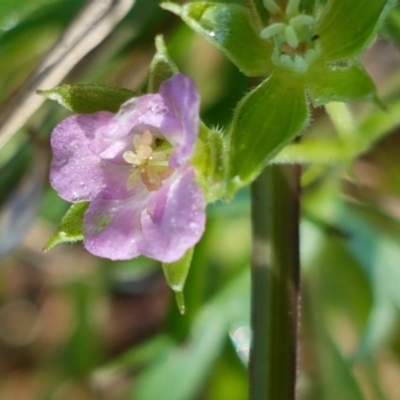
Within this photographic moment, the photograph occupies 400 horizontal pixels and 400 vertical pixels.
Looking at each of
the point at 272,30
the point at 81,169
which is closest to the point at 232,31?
the point at 272,30

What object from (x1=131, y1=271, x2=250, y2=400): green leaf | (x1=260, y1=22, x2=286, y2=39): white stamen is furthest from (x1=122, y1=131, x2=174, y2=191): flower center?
(x1=131, y1=271, x2=250, y2=400): green leaf

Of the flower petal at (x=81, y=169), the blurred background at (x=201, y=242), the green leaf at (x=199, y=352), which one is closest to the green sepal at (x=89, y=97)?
the flower petal at (x=81, y=169)

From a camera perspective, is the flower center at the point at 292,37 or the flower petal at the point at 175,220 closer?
the flower petal at the point at 175,220

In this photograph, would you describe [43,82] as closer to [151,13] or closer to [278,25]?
[151,13]

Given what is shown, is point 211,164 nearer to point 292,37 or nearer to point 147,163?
point 147,163

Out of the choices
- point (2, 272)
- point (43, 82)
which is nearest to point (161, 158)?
point (43, 82)

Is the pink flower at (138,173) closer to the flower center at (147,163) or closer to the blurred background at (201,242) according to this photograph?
the flower center at (147,163)
